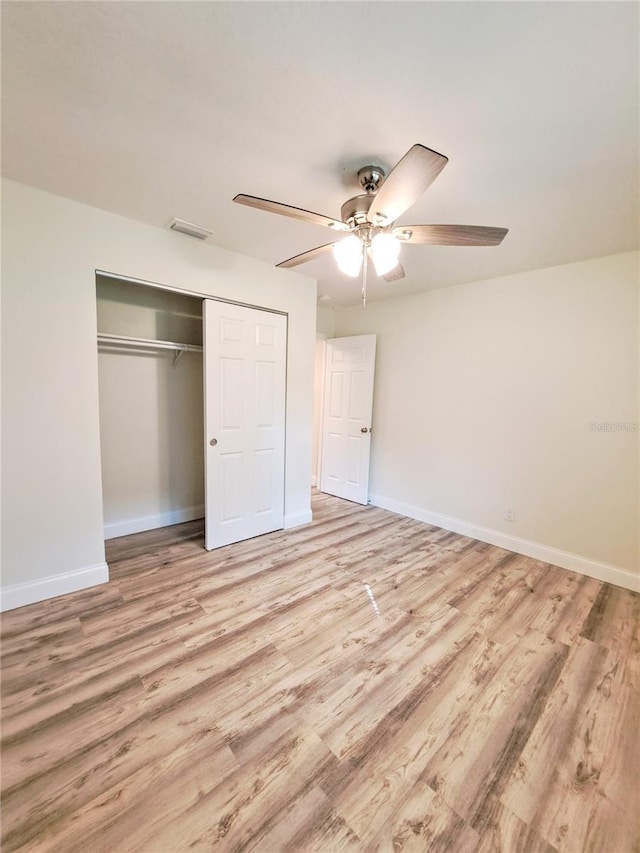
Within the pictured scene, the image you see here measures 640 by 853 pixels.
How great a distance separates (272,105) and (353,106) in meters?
0.33

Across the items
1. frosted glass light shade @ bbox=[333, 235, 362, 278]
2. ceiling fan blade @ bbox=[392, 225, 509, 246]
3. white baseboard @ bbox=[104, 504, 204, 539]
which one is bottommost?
white baseboard @ bbox=[104, 504, 204, 539]

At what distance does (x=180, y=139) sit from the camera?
1.58 m


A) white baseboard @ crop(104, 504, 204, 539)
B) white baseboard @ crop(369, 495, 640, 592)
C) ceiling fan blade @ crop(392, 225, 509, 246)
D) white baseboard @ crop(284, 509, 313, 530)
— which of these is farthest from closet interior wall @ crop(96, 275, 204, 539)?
white baseboard @ crop(369, 495, 640, 592)

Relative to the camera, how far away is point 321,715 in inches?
60.1

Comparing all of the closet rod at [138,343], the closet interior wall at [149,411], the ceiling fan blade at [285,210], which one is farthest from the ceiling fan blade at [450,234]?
the closet interior wall at [149,411]

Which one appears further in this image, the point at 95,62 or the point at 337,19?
the point at 95,62

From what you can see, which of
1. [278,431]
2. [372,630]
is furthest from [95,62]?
[372,630]

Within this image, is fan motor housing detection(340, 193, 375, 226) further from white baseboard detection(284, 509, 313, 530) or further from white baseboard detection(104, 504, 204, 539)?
white baseboard detection(104, 504, 204, 539)

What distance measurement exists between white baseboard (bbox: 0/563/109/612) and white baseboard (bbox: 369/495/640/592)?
303cm

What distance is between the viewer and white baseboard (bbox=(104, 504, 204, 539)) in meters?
3.23

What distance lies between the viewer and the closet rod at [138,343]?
9.03 feet

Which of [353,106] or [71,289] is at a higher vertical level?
[353,106]

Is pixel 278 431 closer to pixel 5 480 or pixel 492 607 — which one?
pixel 5 480

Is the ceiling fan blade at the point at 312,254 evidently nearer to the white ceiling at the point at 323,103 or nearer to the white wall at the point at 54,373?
the white ceiling at the point at 323,103
